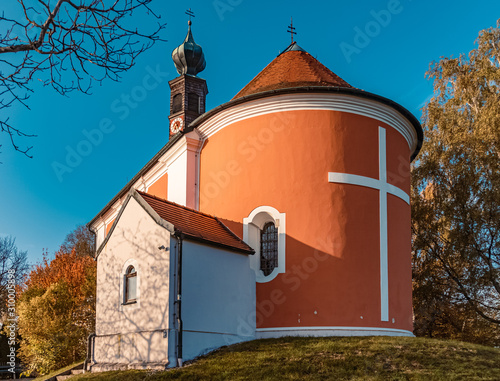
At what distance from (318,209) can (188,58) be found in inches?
636

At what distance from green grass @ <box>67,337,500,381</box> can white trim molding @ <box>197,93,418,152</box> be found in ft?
19.6

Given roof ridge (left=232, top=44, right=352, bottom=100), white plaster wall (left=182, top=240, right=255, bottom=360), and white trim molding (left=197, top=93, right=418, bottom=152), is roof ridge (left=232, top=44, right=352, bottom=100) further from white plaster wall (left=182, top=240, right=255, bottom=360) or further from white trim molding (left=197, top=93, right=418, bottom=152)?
white plaster wall (left=182, top=240, right=255, bottom=360)

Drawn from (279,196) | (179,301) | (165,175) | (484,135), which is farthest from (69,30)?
(484,135)

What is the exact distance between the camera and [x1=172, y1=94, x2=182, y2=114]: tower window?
2734 centimetres

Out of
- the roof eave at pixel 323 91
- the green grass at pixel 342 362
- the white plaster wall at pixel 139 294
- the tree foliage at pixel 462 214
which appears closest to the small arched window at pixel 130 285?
the white plaster wall at pixel 139 294

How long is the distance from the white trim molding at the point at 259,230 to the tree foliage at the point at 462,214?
28.6ft

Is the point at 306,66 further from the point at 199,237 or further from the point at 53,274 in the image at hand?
the point at 53,274

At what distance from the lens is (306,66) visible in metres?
16.5

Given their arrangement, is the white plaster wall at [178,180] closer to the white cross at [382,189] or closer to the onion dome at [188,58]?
the white cross at [382,189]

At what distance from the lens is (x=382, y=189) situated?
14.9m

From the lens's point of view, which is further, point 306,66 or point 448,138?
point 448,138

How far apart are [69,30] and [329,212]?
9431 mm

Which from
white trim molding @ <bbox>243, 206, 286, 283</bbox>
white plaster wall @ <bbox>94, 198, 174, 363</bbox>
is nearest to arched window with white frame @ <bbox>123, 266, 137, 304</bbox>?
white plaster wall @ <bbox>94, 198, 174, 363</bbox>

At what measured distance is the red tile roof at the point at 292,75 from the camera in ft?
50.8
